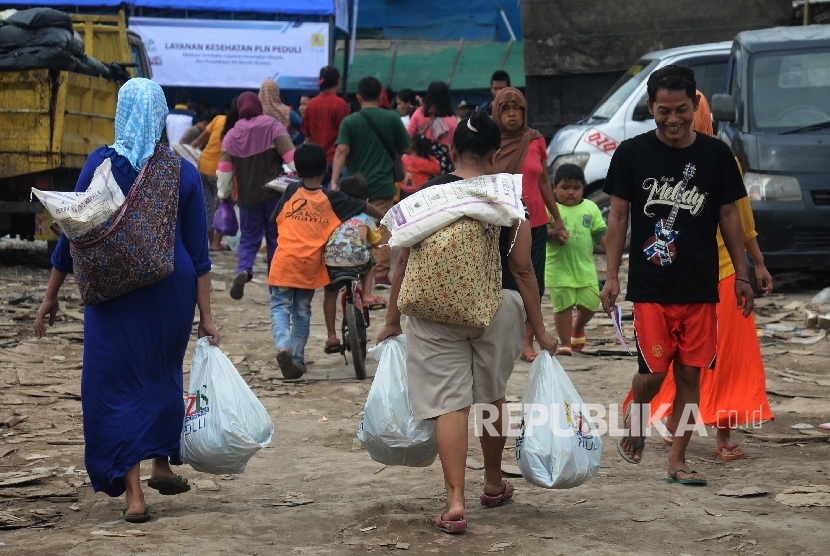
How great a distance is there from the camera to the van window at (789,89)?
11562 mm

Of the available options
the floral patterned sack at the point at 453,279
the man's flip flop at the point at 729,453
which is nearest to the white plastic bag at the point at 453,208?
the floral patterned sack at the point at 453,279

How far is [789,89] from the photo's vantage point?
11.8m

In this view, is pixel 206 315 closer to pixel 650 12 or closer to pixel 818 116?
pixel 818 116

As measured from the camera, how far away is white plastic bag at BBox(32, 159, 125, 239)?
485 cm

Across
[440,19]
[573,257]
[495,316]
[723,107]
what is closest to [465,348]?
[495,316]

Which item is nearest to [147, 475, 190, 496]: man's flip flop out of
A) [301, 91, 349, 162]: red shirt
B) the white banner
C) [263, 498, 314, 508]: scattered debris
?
[263, 498, 314, 508]: scattered debris

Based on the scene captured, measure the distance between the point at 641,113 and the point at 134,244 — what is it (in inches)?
350

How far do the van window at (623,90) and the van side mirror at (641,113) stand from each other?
317 millimetres

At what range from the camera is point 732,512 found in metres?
5.18

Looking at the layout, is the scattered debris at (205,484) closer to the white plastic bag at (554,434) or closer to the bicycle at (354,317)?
the white plastic bag at (554,434)

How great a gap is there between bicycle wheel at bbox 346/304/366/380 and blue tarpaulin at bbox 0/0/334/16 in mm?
15918

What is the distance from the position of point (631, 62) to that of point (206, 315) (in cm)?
1383

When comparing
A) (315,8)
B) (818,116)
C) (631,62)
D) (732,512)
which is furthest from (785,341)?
(315,8)

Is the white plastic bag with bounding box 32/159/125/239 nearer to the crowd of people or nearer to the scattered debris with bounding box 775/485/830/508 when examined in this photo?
the crowd of people
